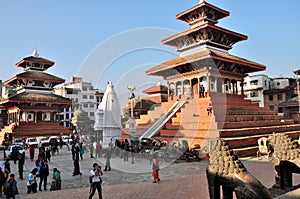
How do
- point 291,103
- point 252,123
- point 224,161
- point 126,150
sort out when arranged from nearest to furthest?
point 224,161 → point 126,150 → point 252,123 → point 291,103

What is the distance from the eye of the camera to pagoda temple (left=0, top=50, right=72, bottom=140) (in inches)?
1411

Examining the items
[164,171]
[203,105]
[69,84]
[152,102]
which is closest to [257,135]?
[203,105]

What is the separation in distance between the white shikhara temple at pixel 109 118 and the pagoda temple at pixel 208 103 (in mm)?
2299

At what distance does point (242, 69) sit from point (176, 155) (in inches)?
610

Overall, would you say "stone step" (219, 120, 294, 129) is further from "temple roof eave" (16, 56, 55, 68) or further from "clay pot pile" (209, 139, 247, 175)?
"temple roof eave" (16, 56, 55, 68)

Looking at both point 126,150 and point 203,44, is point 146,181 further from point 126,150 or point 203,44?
point 203,44

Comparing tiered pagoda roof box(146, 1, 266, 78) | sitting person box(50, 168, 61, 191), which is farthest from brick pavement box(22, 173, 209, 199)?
tiered pagoda roof box(146, 1, 266, 78)

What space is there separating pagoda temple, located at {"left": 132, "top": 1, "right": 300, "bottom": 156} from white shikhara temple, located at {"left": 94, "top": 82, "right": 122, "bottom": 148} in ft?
7.54

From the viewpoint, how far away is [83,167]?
48.1ft

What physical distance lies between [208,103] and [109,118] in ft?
27.9

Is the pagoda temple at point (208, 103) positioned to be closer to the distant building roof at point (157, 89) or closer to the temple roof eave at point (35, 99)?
the distant building roof at point (157, 89)

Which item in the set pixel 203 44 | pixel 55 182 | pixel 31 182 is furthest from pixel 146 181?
Answer: pixel 203 44

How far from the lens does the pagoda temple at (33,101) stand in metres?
35.8

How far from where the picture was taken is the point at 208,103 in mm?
19469
